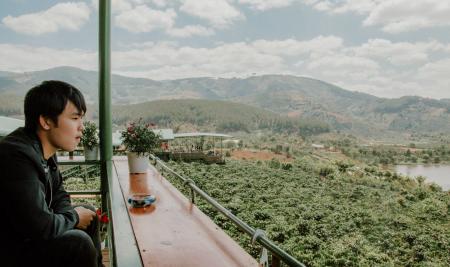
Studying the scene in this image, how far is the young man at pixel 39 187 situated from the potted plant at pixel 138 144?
146cm

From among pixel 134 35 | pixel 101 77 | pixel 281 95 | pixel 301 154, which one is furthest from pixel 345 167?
pixel 281 95

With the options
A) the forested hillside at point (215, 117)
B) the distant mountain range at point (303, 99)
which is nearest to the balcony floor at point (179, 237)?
the forested hillside at point (215, 117)

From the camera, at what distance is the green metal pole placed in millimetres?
2695

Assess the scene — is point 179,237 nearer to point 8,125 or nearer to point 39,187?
point 39,187

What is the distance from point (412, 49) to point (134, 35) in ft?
202

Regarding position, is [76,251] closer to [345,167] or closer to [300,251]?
[300,251]

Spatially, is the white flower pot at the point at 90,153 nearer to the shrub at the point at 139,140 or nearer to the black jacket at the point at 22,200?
the shrub at the point at 139,140

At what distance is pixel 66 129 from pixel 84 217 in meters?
0.26

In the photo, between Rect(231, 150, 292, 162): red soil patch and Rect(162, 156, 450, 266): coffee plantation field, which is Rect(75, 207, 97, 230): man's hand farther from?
Rect(231, 150, 292, 162): red soil patch

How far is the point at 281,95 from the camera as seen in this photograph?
117188mm

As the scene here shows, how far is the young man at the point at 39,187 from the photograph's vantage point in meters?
0.70

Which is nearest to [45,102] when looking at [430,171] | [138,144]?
[138,144]

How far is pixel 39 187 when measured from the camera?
28.5 inches

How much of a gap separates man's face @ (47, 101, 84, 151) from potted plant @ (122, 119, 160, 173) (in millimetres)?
1453
